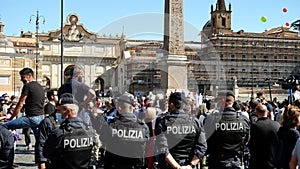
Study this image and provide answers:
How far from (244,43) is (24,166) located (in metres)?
63.2

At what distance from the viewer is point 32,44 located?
2452 inches

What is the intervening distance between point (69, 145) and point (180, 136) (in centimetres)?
145

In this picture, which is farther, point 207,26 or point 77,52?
point 207,26

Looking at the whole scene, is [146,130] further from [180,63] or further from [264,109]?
[180,63]

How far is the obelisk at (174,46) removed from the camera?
25547 mm

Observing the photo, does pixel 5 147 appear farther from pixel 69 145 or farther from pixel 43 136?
pixel 69 145

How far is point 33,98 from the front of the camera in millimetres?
7031

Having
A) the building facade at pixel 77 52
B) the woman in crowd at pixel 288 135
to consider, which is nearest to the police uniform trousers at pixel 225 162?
the woman in crowd at pixel 288 135

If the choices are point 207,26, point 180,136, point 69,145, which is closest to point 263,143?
point 180,136

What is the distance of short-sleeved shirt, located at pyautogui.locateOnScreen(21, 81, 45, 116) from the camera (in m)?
6.95

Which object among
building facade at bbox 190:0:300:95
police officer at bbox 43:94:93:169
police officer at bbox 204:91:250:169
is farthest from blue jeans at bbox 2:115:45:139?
building facade at bbox 190:0:300:95

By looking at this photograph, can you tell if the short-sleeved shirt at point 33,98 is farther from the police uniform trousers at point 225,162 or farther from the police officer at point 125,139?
the police uniform trousers at point 225,162

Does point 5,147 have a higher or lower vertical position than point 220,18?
lower

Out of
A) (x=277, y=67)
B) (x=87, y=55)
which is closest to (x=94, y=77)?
(x=87, y=55)
